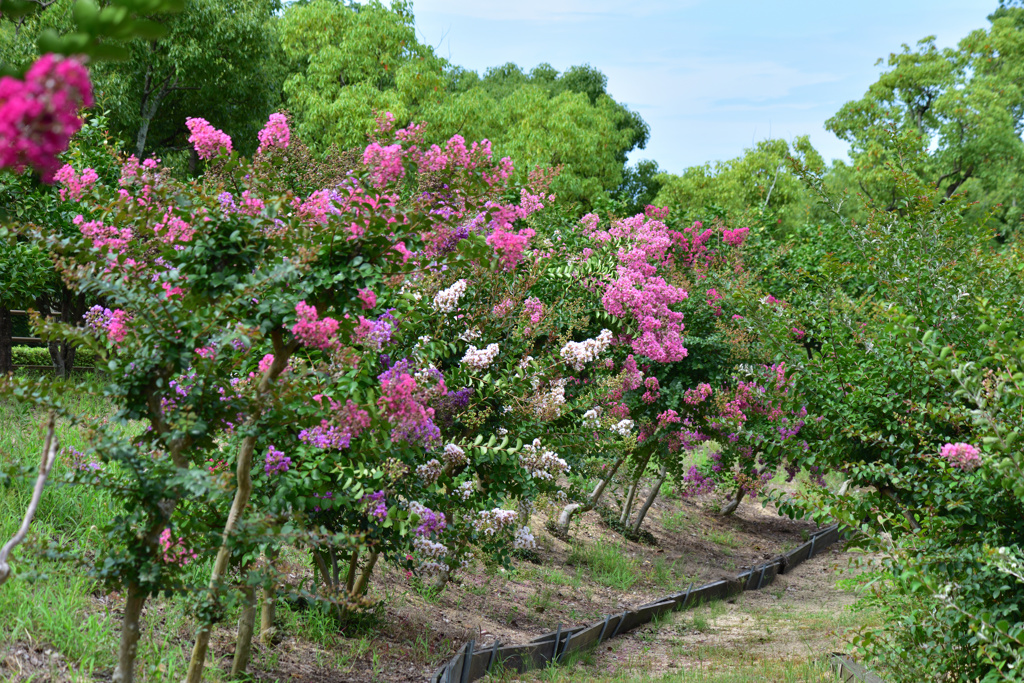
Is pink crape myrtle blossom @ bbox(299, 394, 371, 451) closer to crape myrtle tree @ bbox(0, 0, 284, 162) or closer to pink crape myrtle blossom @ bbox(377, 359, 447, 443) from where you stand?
pink crape myrtle blossom @ bbox(377, 359, 447, 443)

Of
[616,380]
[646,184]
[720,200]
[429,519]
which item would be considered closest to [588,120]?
[720,200]

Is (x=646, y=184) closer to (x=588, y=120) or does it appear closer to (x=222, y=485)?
(x=588, y=120)

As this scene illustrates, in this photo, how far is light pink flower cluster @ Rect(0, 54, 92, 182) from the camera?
83cm

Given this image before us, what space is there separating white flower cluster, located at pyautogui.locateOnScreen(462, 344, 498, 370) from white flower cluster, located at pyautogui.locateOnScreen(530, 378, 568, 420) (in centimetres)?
41

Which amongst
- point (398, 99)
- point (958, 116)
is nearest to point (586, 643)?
point (398, 99)

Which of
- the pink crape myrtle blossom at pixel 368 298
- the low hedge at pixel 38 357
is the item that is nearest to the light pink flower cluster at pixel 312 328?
the pink crape myrtle blossom at pixel 368 298

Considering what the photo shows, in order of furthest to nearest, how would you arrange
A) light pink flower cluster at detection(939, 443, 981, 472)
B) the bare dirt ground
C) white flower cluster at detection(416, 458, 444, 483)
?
white flower cluster at detection(416, 458, 444, 483), the bare dirt ground, light pink flower cluster at detection(939, 443, 981, 472)

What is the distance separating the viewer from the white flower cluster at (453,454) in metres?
4.41

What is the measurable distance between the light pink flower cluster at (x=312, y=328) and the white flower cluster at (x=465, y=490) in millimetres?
2148

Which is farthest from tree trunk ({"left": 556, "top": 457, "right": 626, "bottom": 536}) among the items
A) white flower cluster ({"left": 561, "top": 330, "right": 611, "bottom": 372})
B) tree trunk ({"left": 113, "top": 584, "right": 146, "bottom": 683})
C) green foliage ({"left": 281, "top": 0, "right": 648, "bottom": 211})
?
green foliage ({"left": 281, "top": 0, "right": 648, "bottom": 211})

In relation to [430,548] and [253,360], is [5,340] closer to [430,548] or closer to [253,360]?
[253,360]

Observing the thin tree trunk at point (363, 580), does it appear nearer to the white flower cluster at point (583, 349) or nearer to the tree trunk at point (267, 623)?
the tree trunk at point (267, 623)

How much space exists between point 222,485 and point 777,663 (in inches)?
180

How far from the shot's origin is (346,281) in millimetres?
2865
